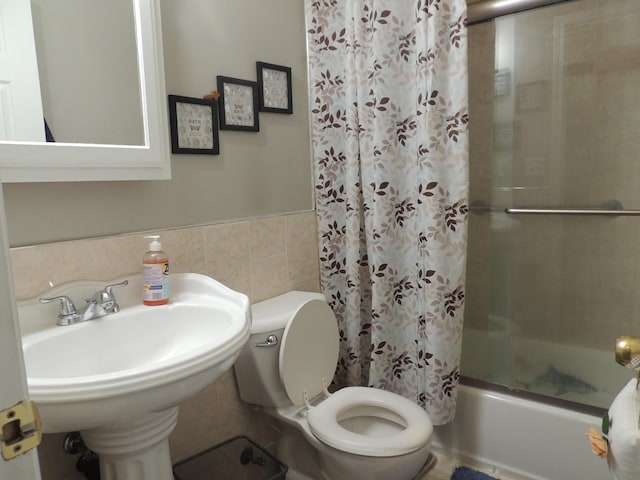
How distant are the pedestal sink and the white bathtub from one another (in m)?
1.14

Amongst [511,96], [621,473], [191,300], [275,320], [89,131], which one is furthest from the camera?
[511,96]

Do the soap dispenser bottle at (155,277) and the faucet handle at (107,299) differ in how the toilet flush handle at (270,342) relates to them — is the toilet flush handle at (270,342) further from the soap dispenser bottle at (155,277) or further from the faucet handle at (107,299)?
the faucet handle at (107,299)

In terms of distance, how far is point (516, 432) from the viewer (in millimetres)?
1694

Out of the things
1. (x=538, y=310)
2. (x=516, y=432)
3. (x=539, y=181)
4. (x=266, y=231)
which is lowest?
(x=516, y=432)

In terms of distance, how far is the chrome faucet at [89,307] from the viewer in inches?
44.1

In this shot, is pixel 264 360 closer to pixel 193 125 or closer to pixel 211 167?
pixel 211 167

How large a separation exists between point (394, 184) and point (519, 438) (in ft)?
3.53

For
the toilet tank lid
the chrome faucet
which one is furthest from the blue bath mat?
the chrome faucet

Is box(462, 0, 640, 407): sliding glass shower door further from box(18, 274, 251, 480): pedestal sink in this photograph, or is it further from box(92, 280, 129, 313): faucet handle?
box(92, 280, 129, 313): faucet handle

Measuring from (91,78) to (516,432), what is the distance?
1.87 m

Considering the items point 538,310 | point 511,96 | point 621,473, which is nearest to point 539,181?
point 511,96

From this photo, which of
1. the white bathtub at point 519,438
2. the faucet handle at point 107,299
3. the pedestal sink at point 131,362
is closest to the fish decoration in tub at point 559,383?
the white bathtub at point 519,438

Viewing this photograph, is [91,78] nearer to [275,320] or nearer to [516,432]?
[275,320]

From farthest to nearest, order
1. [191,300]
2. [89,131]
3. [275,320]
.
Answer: [275,320] < [191,300] < [89,131]
